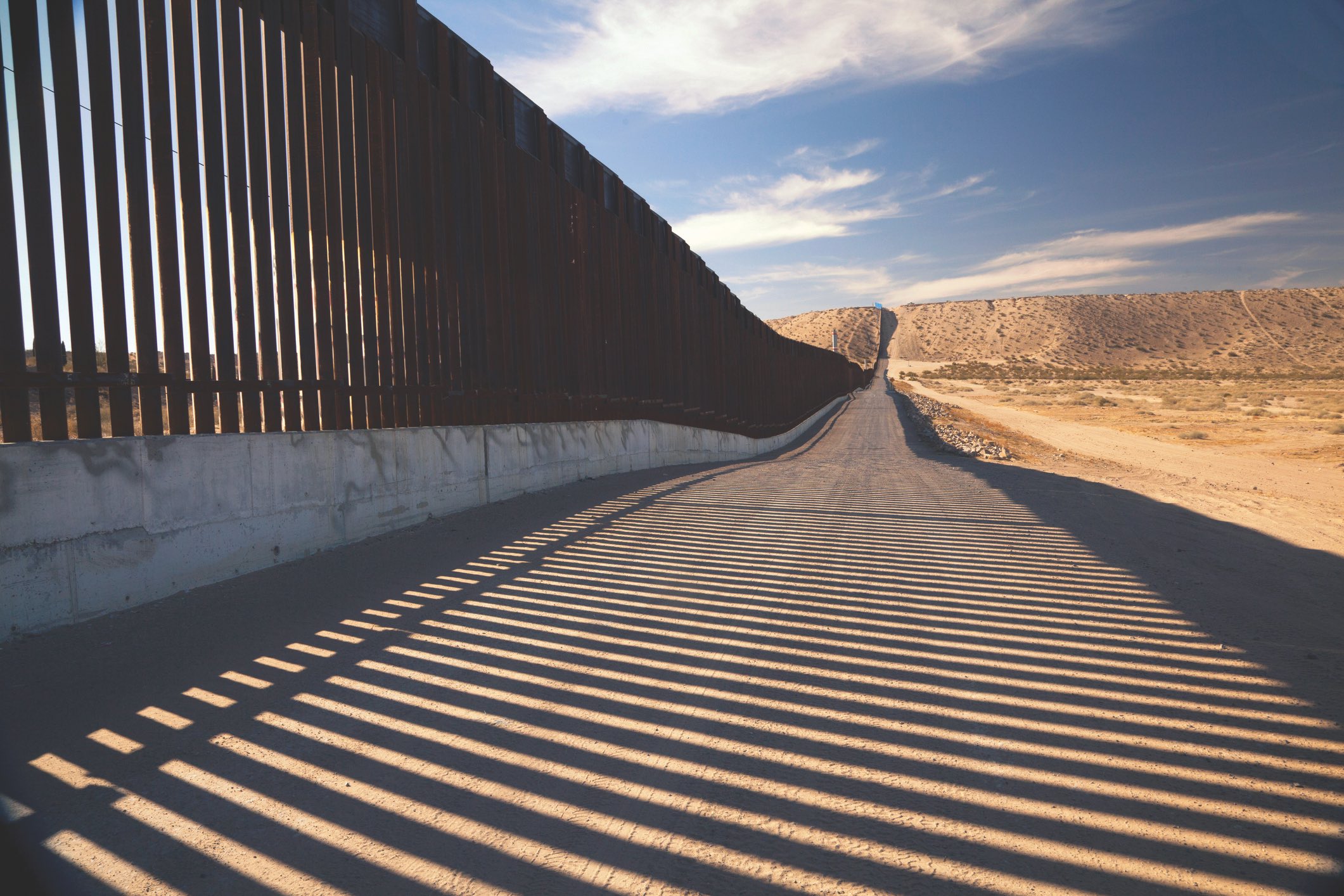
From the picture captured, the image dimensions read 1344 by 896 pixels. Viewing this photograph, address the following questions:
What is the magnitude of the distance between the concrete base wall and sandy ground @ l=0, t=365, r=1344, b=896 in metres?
0.24

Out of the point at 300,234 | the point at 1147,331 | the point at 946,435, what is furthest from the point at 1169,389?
the point at 1147,331

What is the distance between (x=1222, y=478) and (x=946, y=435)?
45.2 ft

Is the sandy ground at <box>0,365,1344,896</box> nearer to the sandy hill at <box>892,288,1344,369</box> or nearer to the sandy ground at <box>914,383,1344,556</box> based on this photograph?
the sandy ground at <box>914,383,1344,556</box>

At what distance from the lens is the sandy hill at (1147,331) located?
390ft

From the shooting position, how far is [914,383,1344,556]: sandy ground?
30.6 feet

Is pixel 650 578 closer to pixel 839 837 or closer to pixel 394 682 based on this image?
pixel 394 682

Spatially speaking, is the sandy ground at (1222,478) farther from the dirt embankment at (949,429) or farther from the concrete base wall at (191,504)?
the concrete base wall at (191,504)

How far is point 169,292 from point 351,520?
7.38ft

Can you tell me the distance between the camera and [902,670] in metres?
3.81

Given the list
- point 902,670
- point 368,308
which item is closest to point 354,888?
point 902,670

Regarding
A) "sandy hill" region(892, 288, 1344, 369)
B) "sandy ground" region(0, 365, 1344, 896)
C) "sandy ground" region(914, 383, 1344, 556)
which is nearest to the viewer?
"sandy ground" region(0, 365, 1344, 896)

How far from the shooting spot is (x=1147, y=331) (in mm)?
138750

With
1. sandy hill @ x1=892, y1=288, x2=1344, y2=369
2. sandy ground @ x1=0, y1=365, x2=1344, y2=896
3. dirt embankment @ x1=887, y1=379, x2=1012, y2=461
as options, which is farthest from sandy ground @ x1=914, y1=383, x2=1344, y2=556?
sandy hill @ x1=892, y1=288, x2=1344, y2=369

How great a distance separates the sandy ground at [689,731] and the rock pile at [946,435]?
15.5m
